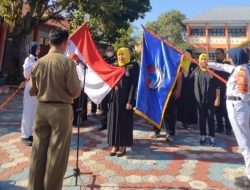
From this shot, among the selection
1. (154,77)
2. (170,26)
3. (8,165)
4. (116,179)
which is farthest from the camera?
(170,26)

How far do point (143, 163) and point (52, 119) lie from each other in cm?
237

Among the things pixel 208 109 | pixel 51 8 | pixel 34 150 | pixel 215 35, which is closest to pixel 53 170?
pixel 34 150

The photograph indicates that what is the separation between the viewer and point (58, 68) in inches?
141

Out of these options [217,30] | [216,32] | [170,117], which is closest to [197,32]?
[216,32]

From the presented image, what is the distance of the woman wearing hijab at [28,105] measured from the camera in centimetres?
585

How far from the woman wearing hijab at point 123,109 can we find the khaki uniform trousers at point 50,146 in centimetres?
208

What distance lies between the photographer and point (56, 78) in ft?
11.8

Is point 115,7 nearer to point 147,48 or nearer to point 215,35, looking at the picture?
point 147,48

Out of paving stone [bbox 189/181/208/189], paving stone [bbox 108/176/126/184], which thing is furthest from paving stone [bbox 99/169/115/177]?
paving stone [bbox 189/181/208/189]

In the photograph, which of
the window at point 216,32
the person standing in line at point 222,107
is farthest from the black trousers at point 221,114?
the window at point 216,32

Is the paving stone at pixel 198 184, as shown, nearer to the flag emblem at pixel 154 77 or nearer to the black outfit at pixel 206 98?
the flag emblem at pixel 154 77

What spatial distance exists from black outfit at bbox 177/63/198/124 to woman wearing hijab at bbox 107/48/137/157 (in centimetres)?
256

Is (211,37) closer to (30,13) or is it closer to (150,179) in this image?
(30,13)

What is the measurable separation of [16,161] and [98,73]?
2047 mm
